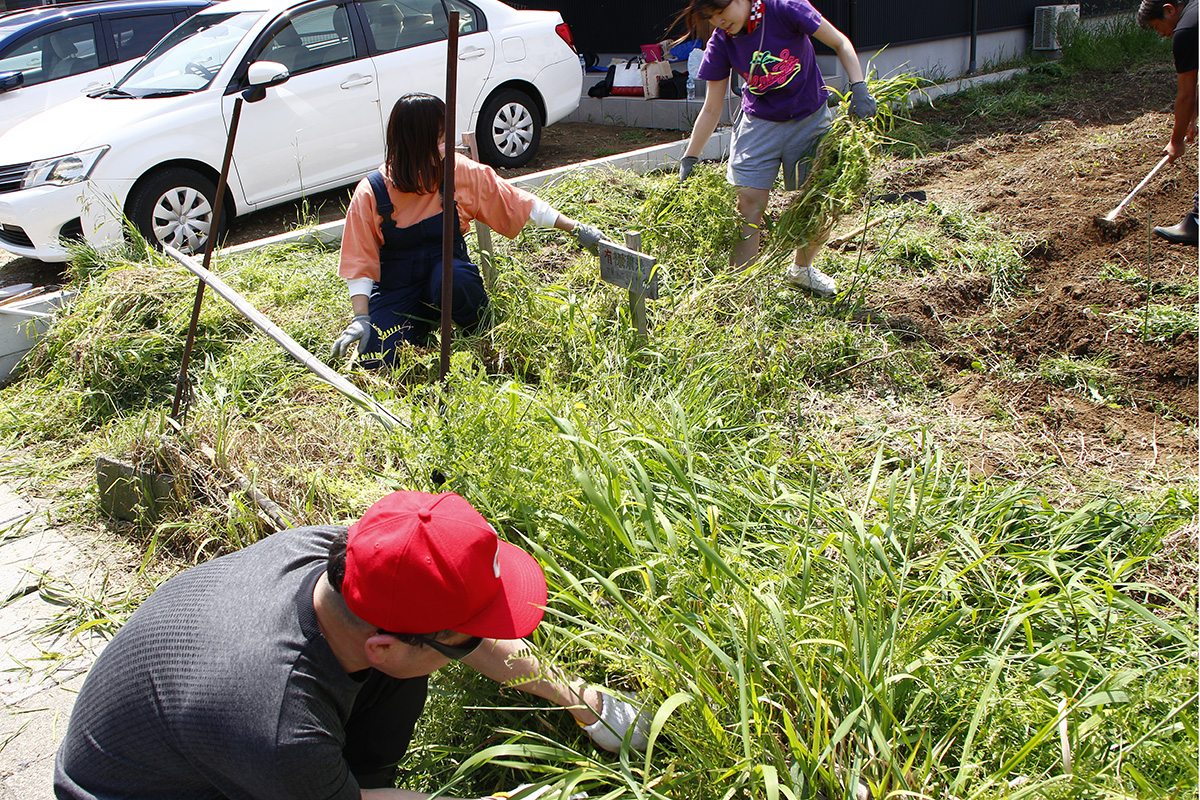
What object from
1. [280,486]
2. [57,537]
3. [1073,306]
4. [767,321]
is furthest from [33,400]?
[1073,306]

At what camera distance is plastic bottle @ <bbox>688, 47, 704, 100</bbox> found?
8641mm

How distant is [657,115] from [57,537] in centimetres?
750

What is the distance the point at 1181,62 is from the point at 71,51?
30.1 ft

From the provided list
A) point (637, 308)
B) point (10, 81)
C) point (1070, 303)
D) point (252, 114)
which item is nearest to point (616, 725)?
point (637, 308)

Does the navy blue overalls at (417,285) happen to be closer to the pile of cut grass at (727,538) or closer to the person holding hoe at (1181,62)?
the pile of cut grass at (727,538)

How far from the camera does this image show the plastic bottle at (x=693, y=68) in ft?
28.3

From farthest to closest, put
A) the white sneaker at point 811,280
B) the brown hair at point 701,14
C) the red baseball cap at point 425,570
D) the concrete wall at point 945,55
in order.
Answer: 1. the concrete wall at point 945,55
2. the white sneaker at point 811,280
3. the brown hair at point 701,14
4. the red baseball cap at point 425,570

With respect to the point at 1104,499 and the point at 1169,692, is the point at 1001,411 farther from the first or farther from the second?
the point at 1169,692

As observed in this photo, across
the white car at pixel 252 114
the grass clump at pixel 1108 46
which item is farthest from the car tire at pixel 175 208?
the grass clump at pixel 1108 46

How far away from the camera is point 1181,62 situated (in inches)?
173

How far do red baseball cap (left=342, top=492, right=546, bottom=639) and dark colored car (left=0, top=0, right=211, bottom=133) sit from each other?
8354 millimetres

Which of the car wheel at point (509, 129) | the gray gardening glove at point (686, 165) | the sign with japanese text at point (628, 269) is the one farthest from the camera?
the car wheel at point (509, 129)

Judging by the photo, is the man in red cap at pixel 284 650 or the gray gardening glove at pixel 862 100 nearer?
the man in red cap at pixel 284 650

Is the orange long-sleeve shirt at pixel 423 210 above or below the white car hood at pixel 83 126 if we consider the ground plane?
below
